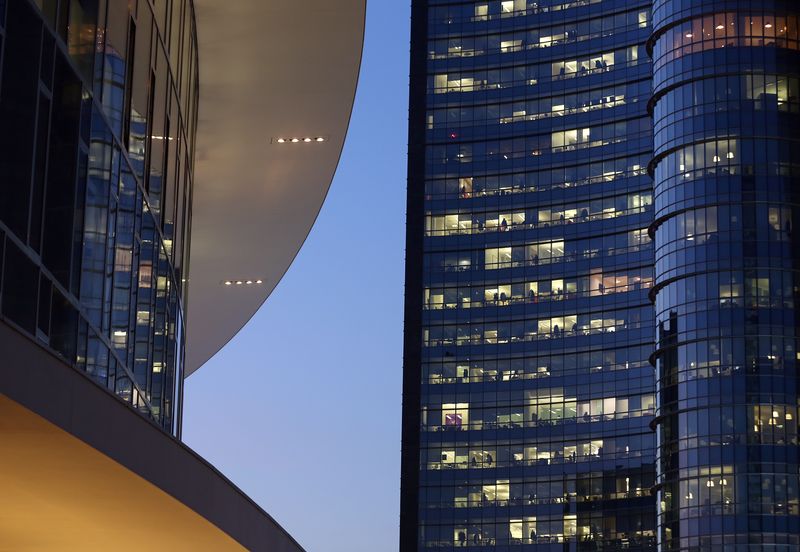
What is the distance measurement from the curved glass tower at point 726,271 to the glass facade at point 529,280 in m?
33.8

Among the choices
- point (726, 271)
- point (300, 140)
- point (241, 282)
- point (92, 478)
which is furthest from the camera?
point (726, 271)

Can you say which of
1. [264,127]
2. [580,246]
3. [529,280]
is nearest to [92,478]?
[264,127]

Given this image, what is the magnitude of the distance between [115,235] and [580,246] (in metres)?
125

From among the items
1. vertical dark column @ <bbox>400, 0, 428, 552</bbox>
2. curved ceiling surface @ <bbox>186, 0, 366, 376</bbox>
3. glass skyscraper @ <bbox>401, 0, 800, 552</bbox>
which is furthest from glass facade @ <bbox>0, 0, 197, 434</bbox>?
vertical dark column @ <bbox>400, 0, 428, 552</bbox>

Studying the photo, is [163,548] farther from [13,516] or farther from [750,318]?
[750,318]

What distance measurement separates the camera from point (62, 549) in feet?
48.1

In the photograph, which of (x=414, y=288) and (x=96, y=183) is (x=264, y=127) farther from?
(x=414, y=288)

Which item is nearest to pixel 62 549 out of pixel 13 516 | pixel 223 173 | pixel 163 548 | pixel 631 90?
pixel 163 548

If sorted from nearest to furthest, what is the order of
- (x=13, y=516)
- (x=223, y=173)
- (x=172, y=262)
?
(x=13, y=516)
(x=172, y=262)
(x=223, y=173)

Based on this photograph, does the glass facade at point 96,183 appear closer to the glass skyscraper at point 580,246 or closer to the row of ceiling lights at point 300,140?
the row of ceiling lights at point 300,140

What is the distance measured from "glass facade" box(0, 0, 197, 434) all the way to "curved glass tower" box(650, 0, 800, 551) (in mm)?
73053

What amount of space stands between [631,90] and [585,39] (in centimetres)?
895

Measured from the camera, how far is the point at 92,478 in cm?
1133

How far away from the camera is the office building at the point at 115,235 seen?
10828 mm
